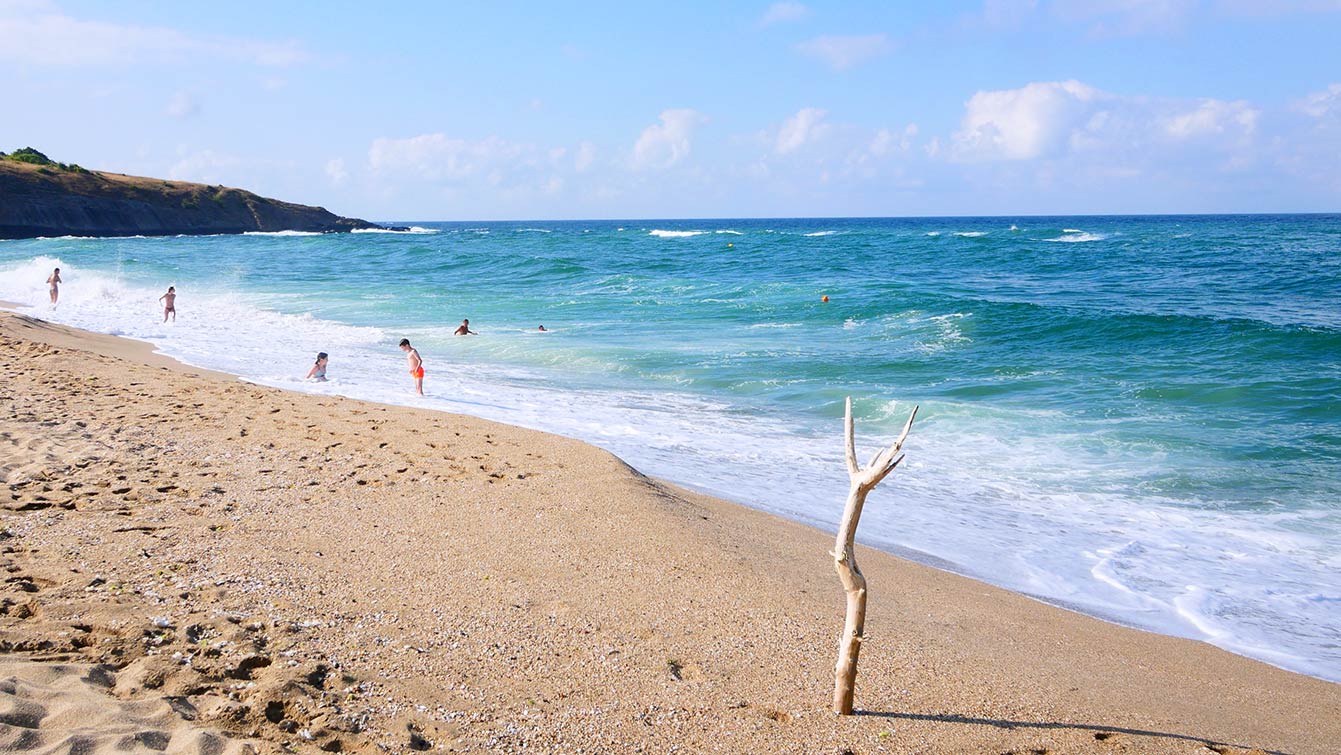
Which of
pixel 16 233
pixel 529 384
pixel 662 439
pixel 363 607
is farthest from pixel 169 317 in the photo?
pixel 16 233

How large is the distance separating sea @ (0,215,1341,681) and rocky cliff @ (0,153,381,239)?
105 feet

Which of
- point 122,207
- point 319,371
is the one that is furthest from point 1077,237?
point 122,207

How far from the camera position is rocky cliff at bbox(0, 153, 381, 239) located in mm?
63000

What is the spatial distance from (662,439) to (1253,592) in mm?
6847

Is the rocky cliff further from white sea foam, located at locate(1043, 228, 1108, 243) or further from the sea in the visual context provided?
white sea foam, located at locate(1043, 228, 1108, 243)

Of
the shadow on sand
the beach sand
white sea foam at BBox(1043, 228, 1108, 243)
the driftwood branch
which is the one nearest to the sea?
the beach sand

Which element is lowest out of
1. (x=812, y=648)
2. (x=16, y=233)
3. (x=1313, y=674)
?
(x=1313, y=674)

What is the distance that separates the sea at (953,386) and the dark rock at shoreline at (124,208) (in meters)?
32.1

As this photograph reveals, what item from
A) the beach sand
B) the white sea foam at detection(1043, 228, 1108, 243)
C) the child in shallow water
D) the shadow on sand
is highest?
the white sea foam at detection(1043, 228, 1108, 243)

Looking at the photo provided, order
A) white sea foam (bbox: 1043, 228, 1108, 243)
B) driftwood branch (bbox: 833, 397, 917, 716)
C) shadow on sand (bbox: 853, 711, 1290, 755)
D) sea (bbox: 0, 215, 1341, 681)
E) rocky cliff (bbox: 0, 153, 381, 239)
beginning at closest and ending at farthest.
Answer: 1. driftwood branch (bbox: 833, 397, 917, 716)
2. shadow on sand (bbox: 853, 711, 1290, 755)
3. sea (bbox: 0, 215, 1341, 681)
4. white sea foam (bbox: 1043, 228, 1108, 243)
5. rocky cliff (bbox: 0, 153, 381, 239)

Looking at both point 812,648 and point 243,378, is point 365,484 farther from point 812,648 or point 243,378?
point 243,378

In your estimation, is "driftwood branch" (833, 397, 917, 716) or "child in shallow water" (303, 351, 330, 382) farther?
"child in shallow water" (303, 351, 330, 382)

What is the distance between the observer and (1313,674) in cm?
584

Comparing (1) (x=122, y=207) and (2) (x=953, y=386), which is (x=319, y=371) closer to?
(2) (x=953, y=386)
